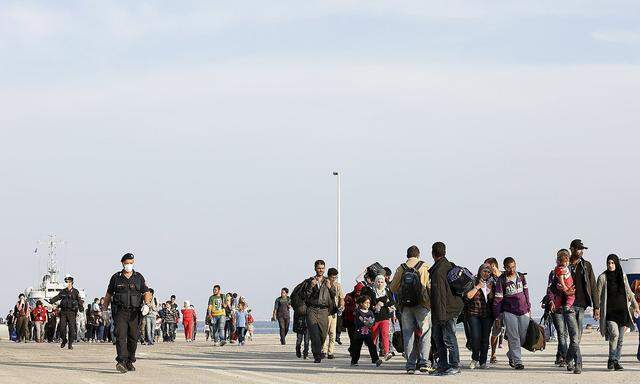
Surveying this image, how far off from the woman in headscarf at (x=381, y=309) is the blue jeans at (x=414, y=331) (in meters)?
2.73

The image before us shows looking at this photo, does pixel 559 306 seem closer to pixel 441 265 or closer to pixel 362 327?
pixel 441 265

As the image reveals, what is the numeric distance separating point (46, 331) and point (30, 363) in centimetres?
2892

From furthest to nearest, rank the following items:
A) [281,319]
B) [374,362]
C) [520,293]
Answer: [281,319] → [374,362] → [520,293]

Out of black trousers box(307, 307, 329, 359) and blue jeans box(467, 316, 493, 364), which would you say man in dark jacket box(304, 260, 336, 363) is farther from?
blue jeans box(467, 316, 493, 364)

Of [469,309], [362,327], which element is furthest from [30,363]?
[469,309]

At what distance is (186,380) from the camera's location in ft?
59.1

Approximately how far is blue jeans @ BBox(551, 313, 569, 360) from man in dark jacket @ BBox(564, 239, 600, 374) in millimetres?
261

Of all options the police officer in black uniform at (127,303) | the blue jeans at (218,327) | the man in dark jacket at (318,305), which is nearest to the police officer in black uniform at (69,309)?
the blue jeans at (218,327)

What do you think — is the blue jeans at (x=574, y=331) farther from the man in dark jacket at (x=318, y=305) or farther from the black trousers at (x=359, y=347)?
the man in dark jacket at (x=318, y=305)

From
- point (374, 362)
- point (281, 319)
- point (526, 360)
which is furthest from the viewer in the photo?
point (281, 319)

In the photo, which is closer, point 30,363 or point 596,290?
point 596,290

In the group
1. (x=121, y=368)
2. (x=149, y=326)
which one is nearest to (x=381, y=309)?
(x=121, y=368)

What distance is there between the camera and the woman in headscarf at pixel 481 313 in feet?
67.8

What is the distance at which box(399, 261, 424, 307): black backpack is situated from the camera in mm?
19109
